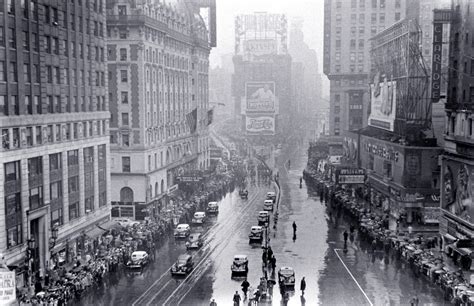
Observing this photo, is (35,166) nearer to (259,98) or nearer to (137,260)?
(137,260)

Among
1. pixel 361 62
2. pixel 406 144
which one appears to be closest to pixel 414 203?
pixel 406 144

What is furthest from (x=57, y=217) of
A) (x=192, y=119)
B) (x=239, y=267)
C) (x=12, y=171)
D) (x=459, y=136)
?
(x=192, y=119)

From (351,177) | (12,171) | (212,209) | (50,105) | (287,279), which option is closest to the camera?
(287,279)

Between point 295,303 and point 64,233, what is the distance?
22120 mm

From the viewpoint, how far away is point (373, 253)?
5547cm

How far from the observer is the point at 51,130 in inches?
2012

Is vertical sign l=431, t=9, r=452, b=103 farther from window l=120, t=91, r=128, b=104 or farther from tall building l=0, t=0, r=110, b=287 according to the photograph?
window l=120, t=91, r=128, b=104

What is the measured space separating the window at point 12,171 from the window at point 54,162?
577 cm

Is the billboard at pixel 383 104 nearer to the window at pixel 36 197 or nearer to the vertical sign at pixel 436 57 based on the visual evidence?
the vertical sign at pixel 436 57

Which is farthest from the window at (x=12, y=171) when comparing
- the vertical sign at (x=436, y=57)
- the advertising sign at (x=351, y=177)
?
the advertising sign at (x=351, y=177)

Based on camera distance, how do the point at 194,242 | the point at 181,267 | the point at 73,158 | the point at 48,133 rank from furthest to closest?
the point at 194,242
the point at 73,158
the point at 48,133
the point at 181,267

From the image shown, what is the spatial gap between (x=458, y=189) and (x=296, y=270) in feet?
51.5

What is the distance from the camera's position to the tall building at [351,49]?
128125mm

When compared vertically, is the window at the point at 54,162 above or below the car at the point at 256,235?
above
